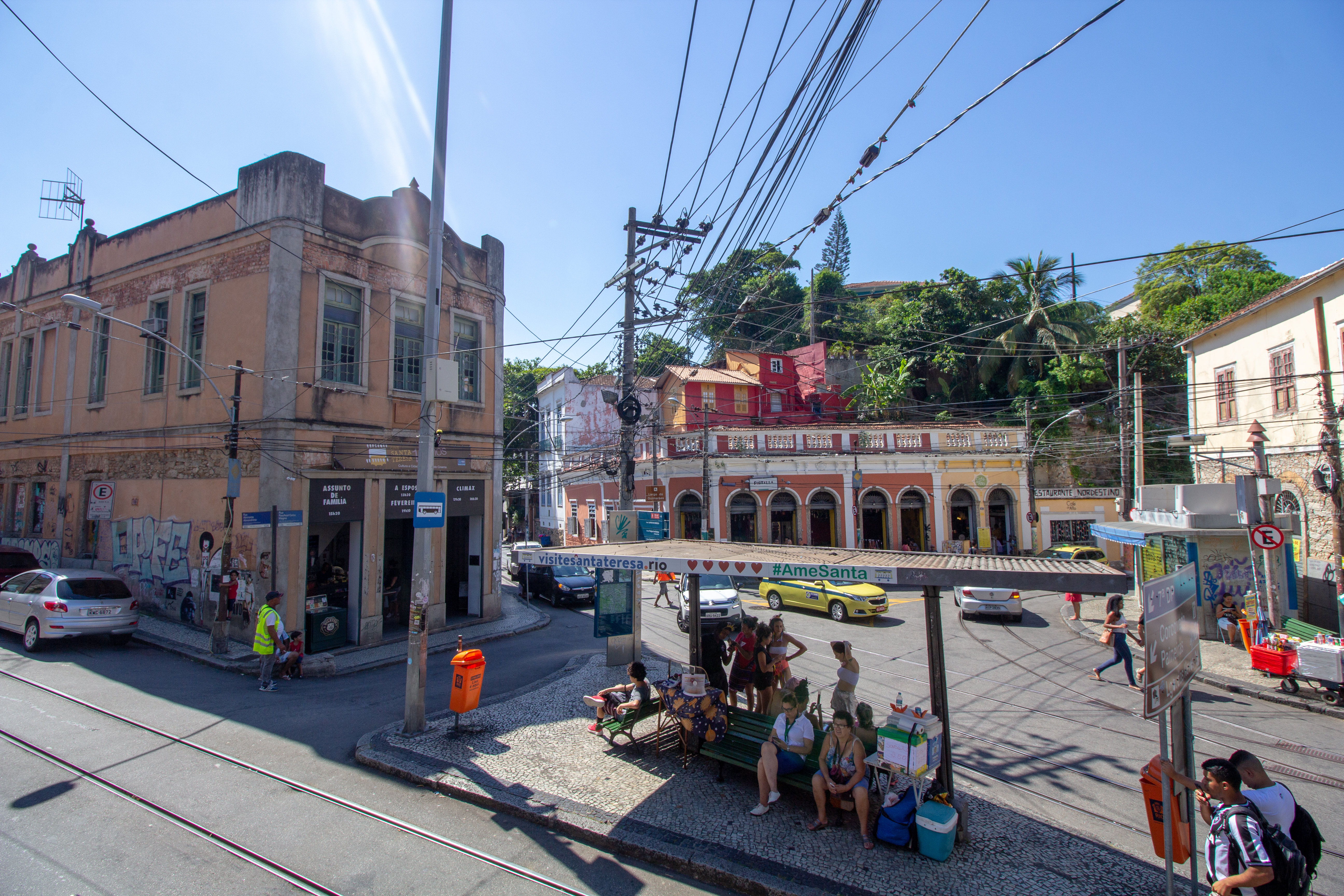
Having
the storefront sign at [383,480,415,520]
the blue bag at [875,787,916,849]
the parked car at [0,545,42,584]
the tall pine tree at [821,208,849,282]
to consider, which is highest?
the tall pine tree at [821,208,849,282]

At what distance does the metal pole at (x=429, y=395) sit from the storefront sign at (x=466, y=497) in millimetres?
8224

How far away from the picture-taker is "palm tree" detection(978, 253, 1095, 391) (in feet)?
129

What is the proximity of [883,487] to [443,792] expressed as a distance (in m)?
27.5

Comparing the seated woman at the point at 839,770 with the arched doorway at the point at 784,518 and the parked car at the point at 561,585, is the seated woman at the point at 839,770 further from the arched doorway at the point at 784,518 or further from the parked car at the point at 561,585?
the arched doorway at the point at 784,518

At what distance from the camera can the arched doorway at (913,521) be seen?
103 ft

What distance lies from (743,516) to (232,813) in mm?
26011

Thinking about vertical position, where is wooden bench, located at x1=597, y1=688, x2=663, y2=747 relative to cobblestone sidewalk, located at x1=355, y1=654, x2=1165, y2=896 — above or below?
above

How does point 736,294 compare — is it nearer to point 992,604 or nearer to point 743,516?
point 743,516

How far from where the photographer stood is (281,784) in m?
6.95

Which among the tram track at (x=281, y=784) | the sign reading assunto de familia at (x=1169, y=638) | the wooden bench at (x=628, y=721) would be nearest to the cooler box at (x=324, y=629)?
the tram track at (x=281, y=784)

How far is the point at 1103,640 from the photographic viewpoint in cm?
1241

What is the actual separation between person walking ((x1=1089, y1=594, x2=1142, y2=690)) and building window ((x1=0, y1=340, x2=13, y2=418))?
105 ft

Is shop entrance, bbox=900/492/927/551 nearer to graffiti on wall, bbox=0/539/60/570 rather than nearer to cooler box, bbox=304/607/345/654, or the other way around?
cooler box, bbox=304/607/345/654

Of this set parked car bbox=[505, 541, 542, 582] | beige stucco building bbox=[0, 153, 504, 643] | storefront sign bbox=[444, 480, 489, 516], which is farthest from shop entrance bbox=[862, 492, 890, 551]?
storefront sign bbox=[444, 480, 489, 516]
